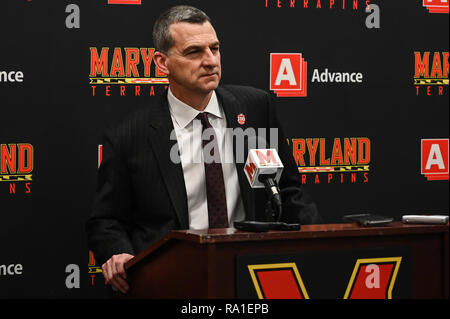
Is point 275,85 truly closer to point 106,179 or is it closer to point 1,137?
point 106,179

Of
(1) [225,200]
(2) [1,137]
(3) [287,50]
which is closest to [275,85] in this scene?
(3) [287,50]

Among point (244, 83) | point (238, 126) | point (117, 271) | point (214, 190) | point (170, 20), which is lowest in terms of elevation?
point (117, 271)

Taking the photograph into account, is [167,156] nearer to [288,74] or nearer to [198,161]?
[198,161]

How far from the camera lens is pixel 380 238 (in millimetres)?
1804

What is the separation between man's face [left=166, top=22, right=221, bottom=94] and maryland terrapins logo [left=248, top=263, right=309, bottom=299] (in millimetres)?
1113

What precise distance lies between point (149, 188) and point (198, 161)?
0.22 m

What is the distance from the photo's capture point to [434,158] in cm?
376

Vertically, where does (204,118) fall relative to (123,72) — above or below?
below

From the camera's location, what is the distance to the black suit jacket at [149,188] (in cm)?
265

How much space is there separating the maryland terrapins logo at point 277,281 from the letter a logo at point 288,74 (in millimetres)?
1894

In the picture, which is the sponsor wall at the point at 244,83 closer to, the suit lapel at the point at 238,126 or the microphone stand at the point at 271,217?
the suit lapel at the point at 238,126

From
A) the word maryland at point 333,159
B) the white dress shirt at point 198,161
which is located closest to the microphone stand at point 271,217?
the white dress shirt at point 198,161

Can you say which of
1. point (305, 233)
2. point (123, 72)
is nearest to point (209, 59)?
point (123, 72)

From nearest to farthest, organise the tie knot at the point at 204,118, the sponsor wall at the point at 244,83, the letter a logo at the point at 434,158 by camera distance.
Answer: the tie knot at the point at 204,118 < the sponsor wall at the point at 244,83 < the letter a logo at the point at 434,158
